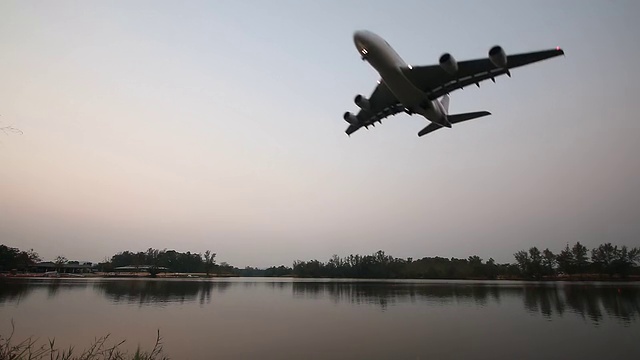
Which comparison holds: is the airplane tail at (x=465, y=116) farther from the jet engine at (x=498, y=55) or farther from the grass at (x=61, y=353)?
the grass at (x=61, y=353)

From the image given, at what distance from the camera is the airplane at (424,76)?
16688 mm

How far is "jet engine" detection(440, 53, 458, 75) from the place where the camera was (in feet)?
58.4

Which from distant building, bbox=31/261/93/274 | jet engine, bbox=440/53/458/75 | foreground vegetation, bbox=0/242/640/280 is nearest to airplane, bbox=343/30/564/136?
jet engine, bbox=440/53/458/75

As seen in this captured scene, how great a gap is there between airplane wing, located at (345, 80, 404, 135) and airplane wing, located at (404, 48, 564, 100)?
9.93ft

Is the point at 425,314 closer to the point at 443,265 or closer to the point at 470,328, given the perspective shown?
the point at 470,328

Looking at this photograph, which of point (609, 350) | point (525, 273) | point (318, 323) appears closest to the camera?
point (609, 350)

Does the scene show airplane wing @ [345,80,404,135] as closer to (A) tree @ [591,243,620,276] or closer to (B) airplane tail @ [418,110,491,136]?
(B) airplane tail @ [418,110,491,136]

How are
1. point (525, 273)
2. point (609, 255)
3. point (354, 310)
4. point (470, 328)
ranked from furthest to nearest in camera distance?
point (525, 273) → point (609, 255) → point (354, 310) → point (470, 328)

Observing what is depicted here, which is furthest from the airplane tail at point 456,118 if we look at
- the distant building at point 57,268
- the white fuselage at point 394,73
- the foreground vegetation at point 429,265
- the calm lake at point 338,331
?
the distant building at point 57,268

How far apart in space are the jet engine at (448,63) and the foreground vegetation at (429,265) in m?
112

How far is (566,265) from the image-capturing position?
116 meters

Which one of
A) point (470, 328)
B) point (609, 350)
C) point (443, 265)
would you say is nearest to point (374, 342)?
point (470, 328)

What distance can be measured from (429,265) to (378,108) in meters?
138

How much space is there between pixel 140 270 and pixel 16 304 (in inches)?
5477
